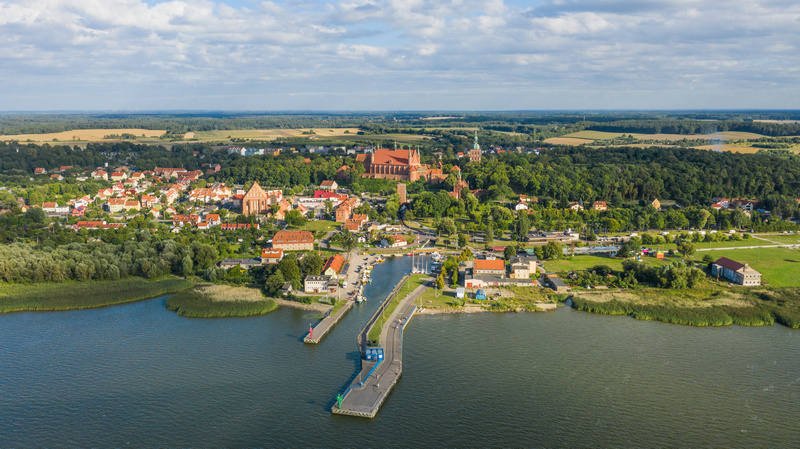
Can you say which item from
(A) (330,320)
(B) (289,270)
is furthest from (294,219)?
(A) (330,320)

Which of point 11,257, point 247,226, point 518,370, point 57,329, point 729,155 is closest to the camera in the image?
point 518,370

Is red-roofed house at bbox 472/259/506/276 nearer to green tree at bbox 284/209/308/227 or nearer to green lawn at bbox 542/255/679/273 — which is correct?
green lawn at bbox 542/255/679/273

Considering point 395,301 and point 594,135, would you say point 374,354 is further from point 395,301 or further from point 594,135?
point 594,135

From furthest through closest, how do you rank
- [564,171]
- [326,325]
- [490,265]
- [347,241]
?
[564,171] < [347,241] < [490,265] < [326,325]

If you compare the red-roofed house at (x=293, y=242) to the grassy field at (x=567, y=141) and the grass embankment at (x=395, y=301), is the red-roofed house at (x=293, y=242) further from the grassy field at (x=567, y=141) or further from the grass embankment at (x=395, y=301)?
the grassy field at (x=567, y=141)

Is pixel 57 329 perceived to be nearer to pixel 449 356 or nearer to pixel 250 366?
pixel 250 366

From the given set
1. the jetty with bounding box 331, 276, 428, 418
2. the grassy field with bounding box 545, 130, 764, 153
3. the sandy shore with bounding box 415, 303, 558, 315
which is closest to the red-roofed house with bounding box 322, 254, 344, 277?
the jetty with bounding box 331, 276, 428, 418

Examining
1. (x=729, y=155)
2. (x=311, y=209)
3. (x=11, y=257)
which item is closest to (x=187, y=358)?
(x=11, y=257)
